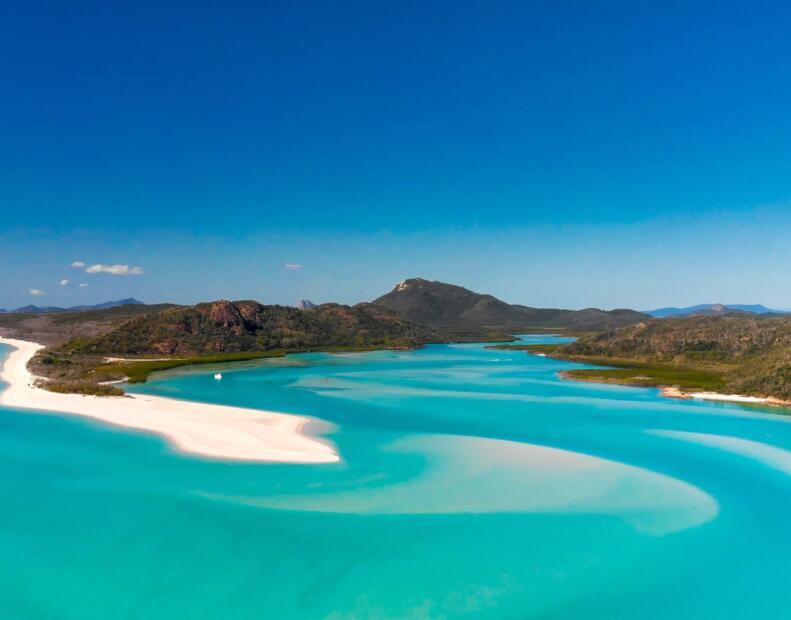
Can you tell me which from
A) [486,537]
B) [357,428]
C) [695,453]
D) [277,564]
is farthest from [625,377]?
[277,564]

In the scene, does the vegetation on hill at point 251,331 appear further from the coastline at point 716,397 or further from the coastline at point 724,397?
the coastline at point 724,397

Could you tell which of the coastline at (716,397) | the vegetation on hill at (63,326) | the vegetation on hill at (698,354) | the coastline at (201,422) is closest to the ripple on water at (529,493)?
the coastline at (201,422)

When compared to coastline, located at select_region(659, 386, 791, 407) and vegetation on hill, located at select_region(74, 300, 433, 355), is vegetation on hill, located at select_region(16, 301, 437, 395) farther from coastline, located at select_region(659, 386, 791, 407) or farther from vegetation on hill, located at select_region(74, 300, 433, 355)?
coastline, located at select_region(659, 386, 791, 407)

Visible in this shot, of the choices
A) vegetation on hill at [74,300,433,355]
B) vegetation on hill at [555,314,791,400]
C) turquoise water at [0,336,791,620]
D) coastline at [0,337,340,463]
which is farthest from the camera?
vegetation on hill at [74,300,433,355]

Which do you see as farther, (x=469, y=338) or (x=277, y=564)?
(x=469, y=338)

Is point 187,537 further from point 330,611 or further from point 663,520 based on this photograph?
point 663,520

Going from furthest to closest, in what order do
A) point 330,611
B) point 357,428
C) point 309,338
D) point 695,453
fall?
point 309,338 < point 357,428 < point 695,453 < point 330,611

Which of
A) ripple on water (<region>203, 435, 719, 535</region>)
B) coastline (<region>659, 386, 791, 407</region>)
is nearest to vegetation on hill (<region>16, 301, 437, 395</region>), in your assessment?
ripple on water (<region>203, 435, 719, 535</region>)
